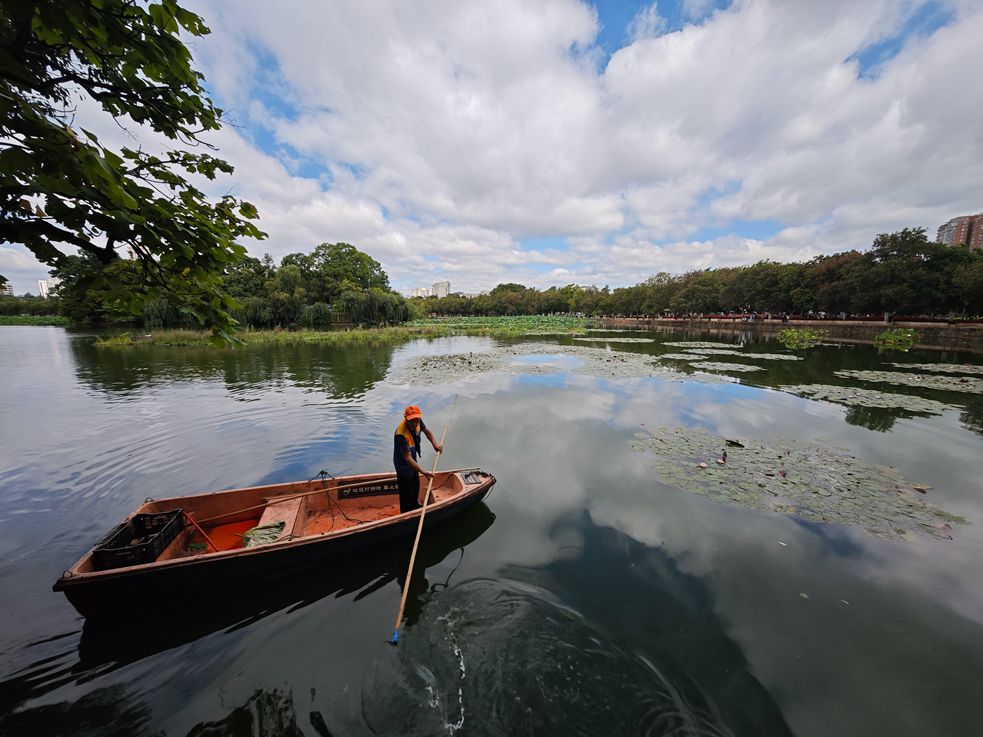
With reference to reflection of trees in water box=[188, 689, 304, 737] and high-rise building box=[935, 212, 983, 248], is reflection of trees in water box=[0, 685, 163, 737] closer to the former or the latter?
reflection of trees in water box=[188, 689, 304, 737]

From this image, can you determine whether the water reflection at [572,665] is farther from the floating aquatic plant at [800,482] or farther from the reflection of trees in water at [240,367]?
the reflection of trees in water at [240,367]

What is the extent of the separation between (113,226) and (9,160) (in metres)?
0.65

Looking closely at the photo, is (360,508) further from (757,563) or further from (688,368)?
(688,368)

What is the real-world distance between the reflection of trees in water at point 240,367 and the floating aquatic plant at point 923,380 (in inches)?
948

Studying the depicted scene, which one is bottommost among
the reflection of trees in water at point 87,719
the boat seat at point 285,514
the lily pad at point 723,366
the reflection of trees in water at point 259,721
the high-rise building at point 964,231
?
the reflection of trees in water at point 259,721

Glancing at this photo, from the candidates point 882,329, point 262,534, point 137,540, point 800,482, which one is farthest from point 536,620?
point 882,329

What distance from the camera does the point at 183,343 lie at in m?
36.2

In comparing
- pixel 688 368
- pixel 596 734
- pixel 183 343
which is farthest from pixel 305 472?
pixel 183 343

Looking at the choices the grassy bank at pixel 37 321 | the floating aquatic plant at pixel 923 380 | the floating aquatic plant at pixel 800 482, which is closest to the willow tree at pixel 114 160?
the floating aquatic plant at pixel 800 482

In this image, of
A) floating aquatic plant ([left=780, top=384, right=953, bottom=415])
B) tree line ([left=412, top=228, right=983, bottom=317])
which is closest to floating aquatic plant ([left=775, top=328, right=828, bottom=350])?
tree line ([left=412, top=228, right=983, bottom=317])

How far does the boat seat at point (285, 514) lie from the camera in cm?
565

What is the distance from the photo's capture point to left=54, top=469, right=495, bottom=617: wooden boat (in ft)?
14.1

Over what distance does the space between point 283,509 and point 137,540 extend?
179 cm

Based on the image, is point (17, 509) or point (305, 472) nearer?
point (17, 509)
